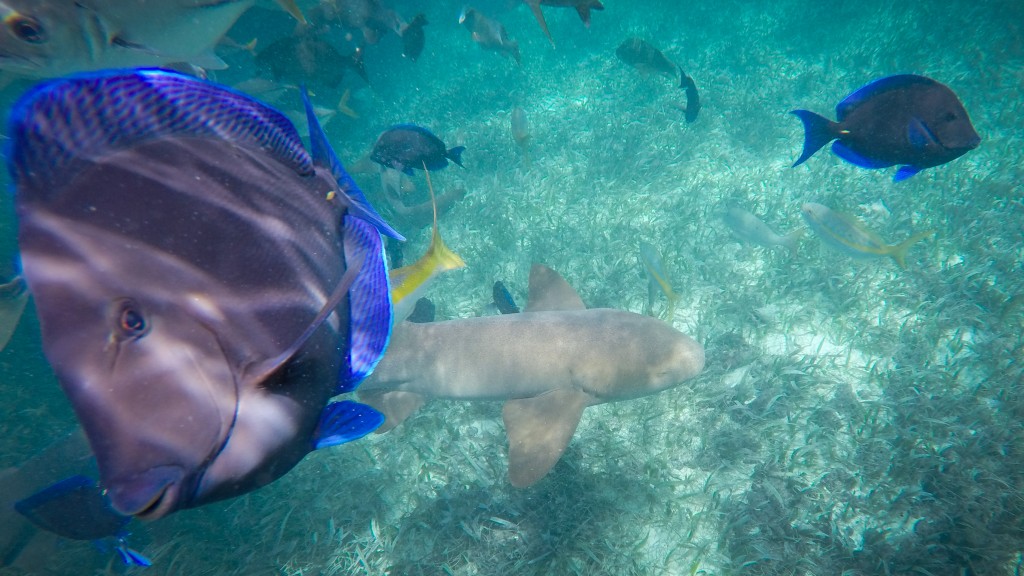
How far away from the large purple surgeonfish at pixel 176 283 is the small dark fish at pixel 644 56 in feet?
26.3

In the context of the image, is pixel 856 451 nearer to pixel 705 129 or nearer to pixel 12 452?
pixel 705 129

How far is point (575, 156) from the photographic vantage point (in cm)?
917

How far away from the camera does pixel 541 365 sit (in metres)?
4.04

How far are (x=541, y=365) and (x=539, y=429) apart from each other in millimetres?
618

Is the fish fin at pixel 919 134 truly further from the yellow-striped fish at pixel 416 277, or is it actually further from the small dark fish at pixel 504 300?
the yellow-striped fish at pixel 416 277

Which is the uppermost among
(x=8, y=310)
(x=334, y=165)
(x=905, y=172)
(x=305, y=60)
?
(x=334, y=165)

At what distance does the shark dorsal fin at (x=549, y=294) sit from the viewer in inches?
193

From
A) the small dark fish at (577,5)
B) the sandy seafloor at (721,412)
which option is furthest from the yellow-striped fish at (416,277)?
the small dark fish at (577,5)

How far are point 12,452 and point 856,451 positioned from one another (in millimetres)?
9773

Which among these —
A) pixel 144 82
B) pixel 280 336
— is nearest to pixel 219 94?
pixel 144 82

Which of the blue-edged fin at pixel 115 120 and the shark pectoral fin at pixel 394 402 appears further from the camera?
the shark pectoral fin at pixel 394 402

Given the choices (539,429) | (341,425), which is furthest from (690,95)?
(341,425)

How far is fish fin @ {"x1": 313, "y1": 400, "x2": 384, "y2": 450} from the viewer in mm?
860

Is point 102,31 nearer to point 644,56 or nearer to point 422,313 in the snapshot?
point 422,313
